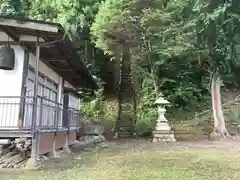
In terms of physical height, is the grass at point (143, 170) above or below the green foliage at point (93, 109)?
below

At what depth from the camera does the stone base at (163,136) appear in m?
16.5

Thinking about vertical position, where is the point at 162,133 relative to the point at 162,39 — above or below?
below

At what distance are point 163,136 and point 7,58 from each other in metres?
10.3

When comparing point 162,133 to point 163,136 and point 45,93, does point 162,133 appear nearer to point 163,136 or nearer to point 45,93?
point 163,136

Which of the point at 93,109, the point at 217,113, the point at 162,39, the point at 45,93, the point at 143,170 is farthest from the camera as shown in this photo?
the point at 93,109

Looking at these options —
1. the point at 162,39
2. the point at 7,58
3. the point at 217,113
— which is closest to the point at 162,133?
the point at 217,113

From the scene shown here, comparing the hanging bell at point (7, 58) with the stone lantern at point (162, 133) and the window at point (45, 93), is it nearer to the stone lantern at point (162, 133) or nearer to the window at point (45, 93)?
the window at point (45, 93)

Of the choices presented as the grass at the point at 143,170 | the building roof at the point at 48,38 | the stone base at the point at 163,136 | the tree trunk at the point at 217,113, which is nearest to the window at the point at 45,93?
the building roof at the point at 48,38

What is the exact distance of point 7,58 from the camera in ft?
27.7

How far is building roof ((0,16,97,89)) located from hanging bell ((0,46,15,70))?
0.40m

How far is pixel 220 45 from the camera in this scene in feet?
61.1

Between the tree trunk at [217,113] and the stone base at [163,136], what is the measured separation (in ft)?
10.4

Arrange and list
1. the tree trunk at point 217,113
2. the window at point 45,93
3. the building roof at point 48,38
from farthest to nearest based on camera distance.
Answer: the tree trunk at point 217,113
the window at point 45,93
the building roof at point 48,38

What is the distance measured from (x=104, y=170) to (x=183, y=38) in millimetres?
13541
